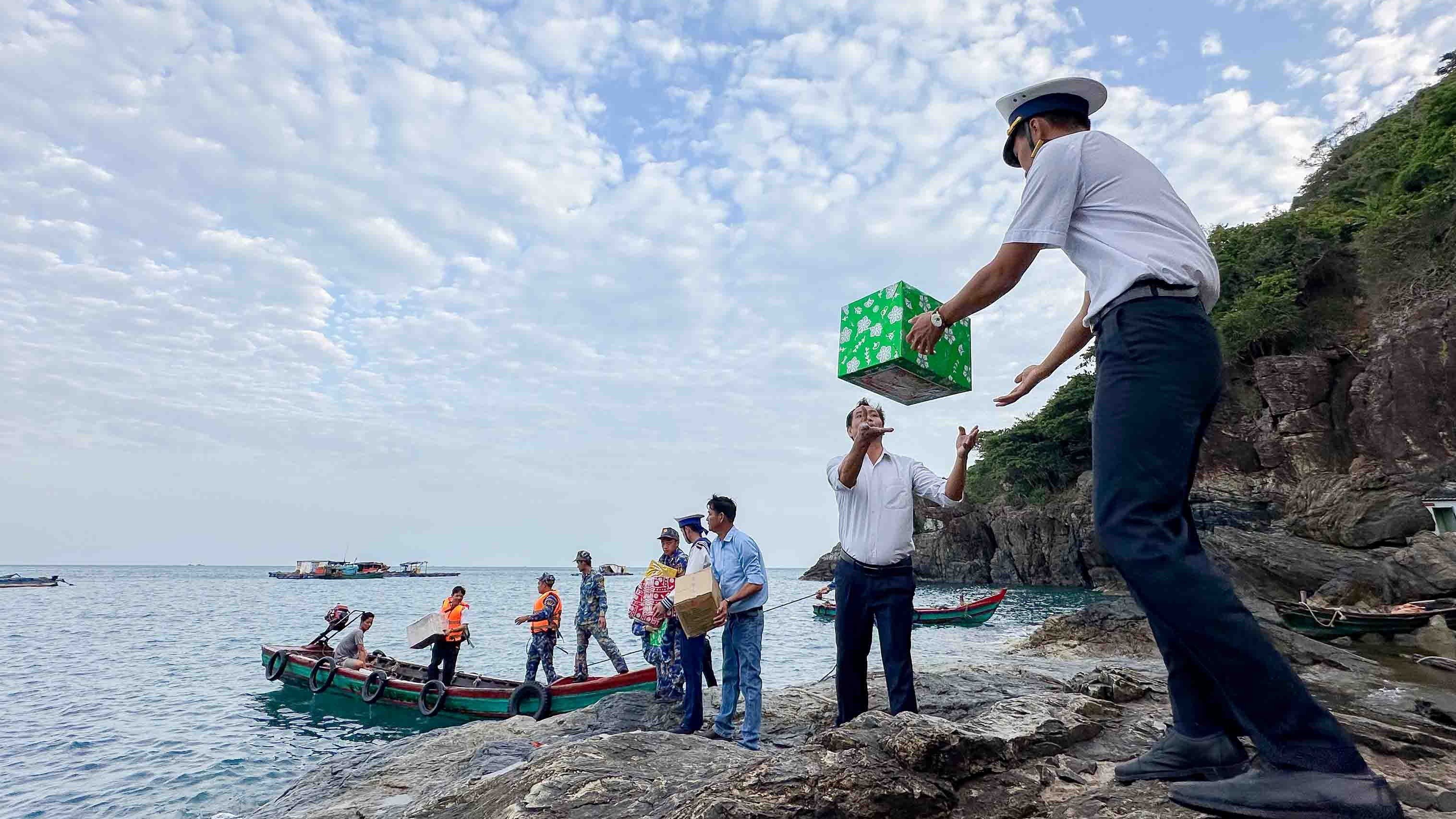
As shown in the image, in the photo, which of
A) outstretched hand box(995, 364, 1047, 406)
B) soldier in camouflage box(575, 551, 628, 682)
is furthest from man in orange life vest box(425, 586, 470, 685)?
outstretched hand box(995, 364, 1047, 406)

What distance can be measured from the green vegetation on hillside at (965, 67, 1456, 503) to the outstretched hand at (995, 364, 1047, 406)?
91.1ft

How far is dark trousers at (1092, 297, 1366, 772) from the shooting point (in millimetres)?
1592

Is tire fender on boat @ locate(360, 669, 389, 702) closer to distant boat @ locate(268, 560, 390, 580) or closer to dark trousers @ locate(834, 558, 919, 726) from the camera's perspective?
dark trousers @ locate(834, 558, 919, 726)

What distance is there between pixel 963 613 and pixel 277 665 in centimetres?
2265

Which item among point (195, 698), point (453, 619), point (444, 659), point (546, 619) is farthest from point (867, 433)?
point (195, 698)

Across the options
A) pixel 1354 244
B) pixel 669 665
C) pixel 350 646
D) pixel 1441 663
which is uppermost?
pixel 1354 244

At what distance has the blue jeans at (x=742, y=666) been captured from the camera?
219 inches

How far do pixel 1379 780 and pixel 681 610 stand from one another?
4826 millimetres

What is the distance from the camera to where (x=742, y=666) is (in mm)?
5746

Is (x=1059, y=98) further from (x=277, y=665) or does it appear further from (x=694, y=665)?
(x=277, y=665)

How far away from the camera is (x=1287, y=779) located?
1539 millimetres

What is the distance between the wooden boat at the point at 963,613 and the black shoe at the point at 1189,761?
86.2ft

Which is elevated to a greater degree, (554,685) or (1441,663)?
(1441,663)

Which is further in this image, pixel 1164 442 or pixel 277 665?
pixel 277 665
